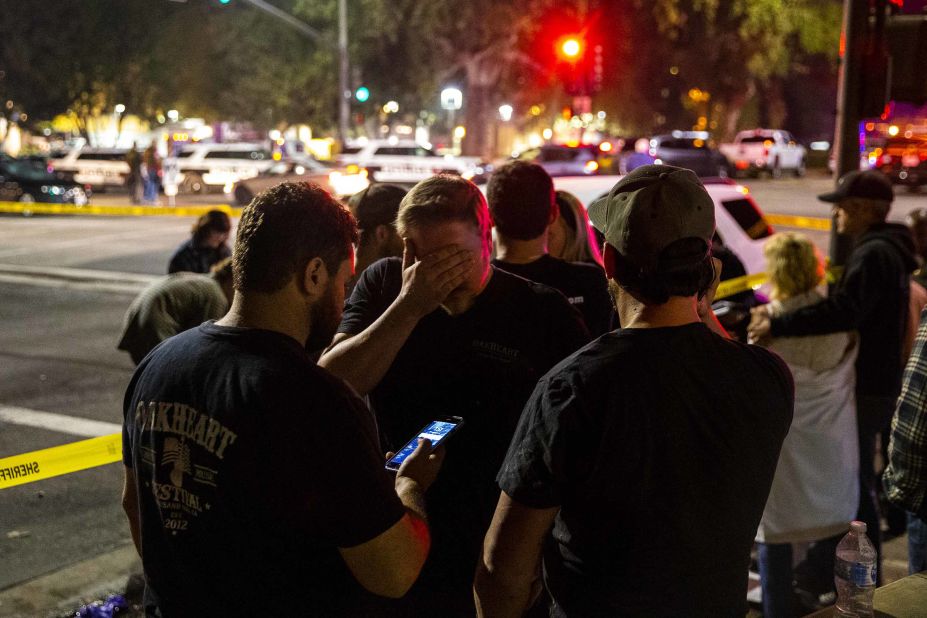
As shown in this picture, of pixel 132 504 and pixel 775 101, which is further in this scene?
pixel 775 101

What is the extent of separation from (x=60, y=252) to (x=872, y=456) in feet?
53.2

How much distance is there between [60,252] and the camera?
18297 millimetres

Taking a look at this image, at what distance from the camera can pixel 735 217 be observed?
27.6 feet

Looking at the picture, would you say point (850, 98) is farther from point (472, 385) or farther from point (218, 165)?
point (218, 165)

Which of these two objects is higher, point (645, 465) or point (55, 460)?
point (645, 465)

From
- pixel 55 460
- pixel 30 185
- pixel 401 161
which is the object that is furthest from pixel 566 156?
pixel 55 460

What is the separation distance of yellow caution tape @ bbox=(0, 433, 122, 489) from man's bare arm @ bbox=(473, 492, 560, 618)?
9.21 ft

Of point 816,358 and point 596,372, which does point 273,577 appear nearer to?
point 596,372

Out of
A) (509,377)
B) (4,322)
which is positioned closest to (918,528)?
(509,377)

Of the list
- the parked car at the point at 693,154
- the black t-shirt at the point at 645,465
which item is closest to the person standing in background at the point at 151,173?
the parked car at the point at 693,154

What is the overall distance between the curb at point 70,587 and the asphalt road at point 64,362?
0.49 ft

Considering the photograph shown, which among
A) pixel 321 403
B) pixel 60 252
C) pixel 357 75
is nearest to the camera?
pixel 321 403

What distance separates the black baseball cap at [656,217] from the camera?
218 centimetres

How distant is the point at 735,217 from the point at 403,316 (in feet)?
19.9
